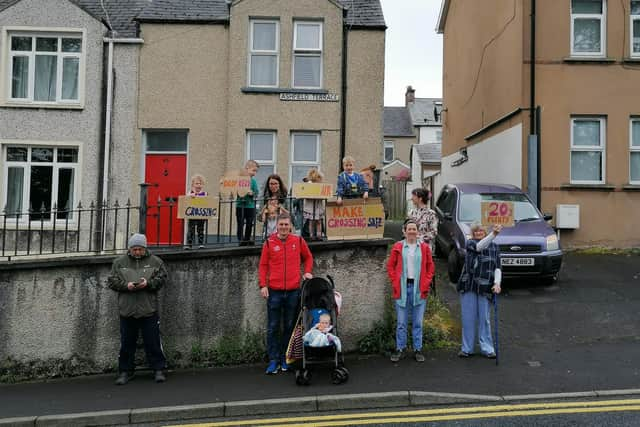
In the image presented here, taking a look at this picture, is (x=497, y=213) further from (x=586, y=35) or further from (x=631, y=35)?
(x=631, y=35)

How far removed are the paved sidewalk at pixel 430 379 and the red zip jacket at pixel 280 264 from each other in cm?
113

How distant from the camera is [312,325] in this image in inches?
267

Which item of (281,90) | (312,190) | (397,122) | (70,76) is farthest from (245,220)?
(397,122)

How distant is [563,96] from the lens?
15.0 meters

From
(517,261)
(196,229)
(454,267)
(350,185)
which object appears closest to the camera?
(196,229)

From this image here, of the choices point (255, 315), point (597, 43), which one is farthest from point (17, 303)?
point (597, 43)

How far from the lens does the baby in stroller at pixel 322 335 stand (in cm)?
642

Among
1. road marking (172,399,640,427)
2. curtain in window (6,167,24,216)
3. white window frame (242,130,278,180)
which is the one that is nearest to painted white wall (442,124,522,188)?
white window frame (242,130,278,180)

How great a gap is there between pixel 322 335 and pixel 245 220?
291 centimetres

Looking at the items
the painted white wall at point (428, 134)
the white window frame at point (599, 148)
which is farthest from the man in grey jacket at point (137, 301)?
the painted white wall at point (428, 134)

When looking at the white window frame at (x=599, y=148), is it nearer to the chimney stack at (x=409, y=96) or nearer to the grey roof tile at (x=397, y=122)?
the grey roof tile at (x=397, y=122)

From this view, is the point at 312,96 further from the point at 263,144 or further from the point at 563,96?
the point at 563,96

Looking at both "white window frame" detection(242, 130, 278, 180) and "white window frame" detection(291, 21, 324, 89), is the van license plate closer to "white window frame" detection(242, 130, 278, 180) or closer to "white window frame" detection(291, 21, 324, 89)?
"white window frame" detection(242, 130, 278, 180)

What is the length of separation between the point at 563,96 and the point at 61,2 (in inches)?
527
